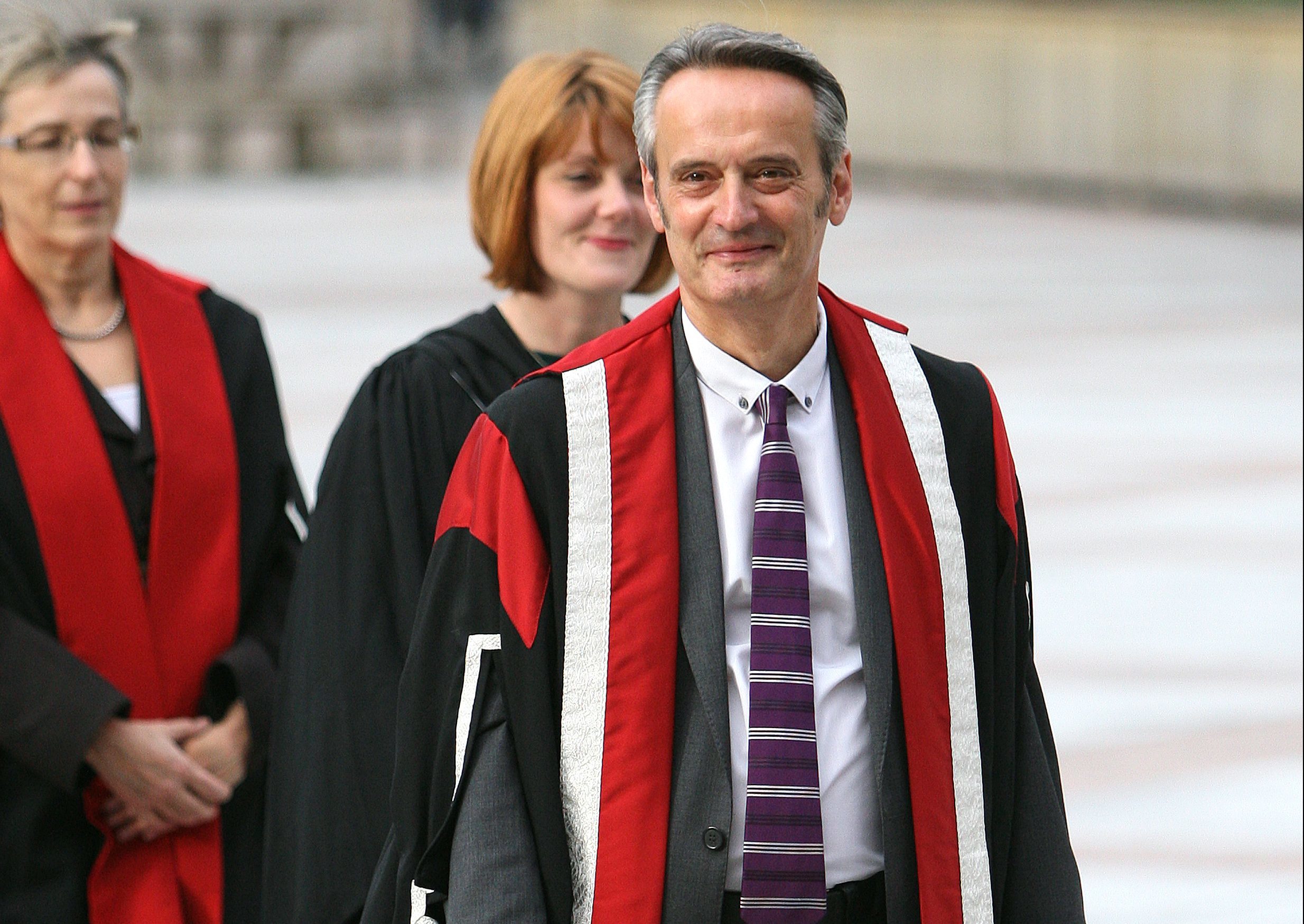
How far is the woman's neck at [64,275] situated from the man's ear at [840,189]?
5.91ft

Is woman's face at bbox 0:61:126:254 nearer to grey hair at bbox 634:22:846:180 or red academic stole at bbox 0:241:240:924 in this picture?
red academic stole at bbox 0:241:240:924

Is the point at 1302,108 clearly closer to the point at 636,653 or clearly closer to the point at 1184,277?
the point at 1184,277

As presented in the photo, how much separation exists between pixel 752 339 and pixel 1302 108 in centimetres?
1427

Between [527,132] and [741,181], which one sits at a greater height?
[527,132]

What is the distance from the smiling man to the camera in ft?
8.32

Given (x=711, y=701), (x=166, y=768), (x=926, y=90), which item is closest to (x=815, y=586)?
(x=711, y=701)

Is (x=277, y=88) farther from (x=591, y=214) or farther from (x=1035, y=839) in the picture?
(x=1035, y=839)

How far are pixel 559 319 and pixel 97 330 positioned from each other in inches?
37.8

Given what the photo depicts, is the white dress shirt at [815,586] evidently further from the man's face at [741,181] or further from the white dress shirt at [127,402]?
the white dress shirt at [127,402]

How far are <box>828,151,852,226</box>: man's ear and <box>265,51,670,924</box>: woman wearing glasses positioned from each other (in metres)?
0.94

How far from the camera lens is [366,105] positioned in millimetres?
19500

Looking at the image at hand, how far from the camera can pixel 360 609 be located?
3.54 meters

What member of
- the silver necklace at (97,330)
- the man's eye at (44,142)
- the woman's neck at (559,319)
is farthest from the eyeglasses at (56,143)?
the woman's neck at (559,319)

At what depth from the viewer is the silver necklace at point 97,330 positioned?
3.93 meters
